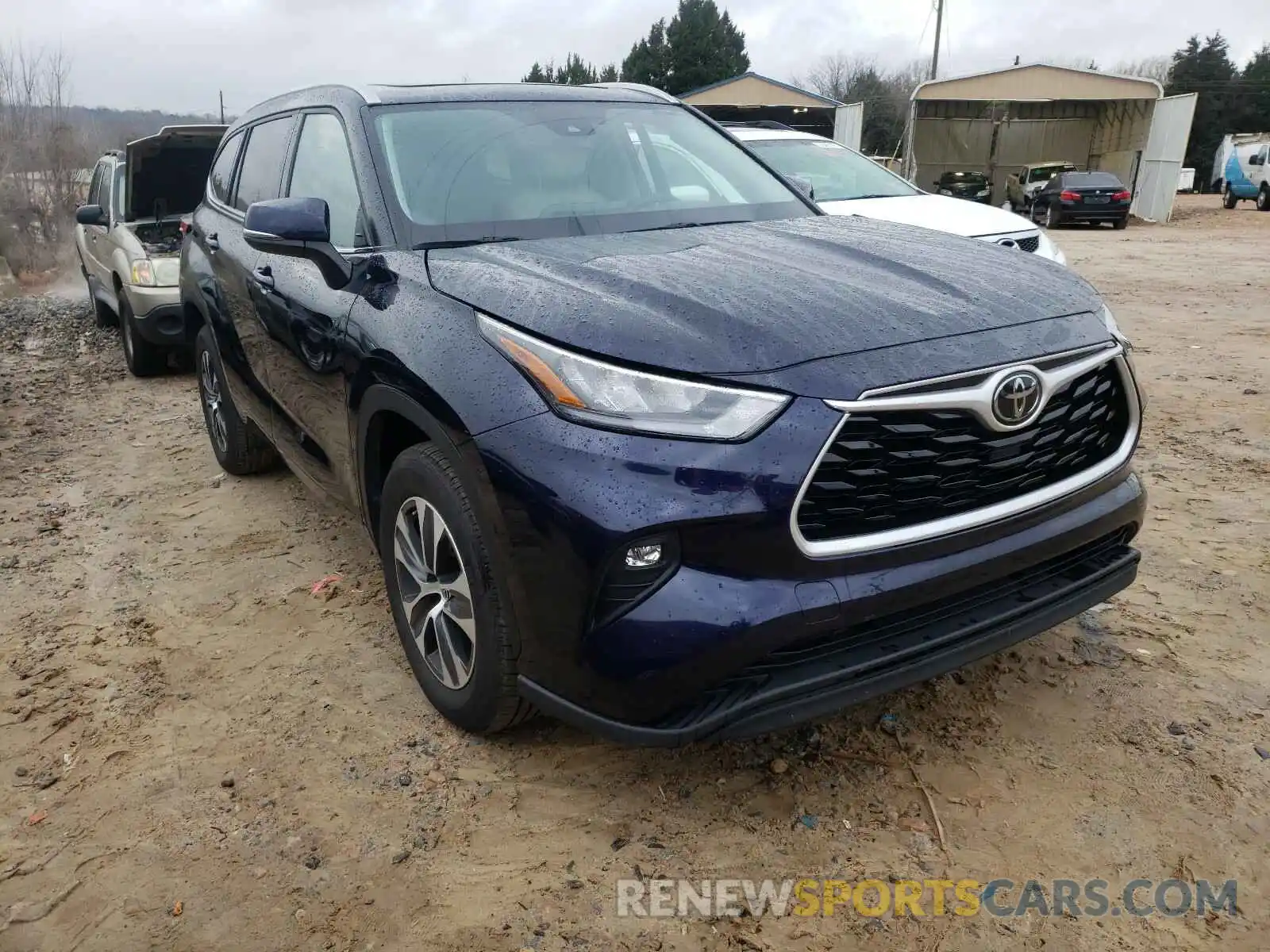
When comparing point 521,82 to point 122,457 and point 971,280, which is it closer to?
point 971,280

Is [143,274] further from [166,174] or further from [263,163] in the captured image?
[263,163]

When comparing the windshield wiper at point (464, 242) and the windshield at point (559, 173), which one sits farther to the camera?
the windshield at point (559, 173)

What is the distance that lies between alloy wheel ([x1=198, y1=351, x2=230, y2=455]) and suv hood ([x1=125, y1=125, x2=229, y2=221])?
3.50 m

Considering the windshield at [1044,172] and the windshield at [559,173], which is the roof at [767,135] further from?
the windshield at [1044,172]

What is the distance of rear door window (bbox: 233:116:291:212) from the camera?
150 inches

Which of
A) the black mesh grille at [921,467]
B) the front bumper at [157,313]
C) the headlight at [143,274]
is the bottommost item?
the front bumper at [157,313]

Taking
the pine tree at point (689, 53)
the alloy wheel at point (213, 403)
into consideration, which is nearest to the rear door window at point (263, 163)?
the alloy wheel at point (213, 403)

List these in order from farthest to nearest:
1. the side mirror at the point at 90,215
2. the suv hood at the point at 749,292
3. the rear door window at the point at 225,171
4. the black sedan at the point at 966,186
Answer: the black sedan at the point at 966,186, the side mirror at the point at 90,215, the rear door window at the point at 225,171, the suv hood at the point at 749,292

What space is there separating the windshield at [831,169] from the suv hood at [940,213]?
0.28 meters

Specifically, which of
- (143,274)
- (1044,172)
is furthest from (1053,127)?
(143,274)

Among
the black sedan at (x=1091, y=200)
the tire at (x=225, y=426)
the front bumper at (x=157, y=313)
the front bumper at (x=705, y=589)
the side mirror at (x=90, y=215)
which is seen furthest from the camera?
the black sedan at (x=1091, y=200)

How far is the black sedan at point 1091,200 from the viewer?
22500mm

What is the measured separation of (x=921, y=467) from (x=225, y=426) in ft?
12.9

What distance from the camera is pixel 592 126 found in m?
3.50
